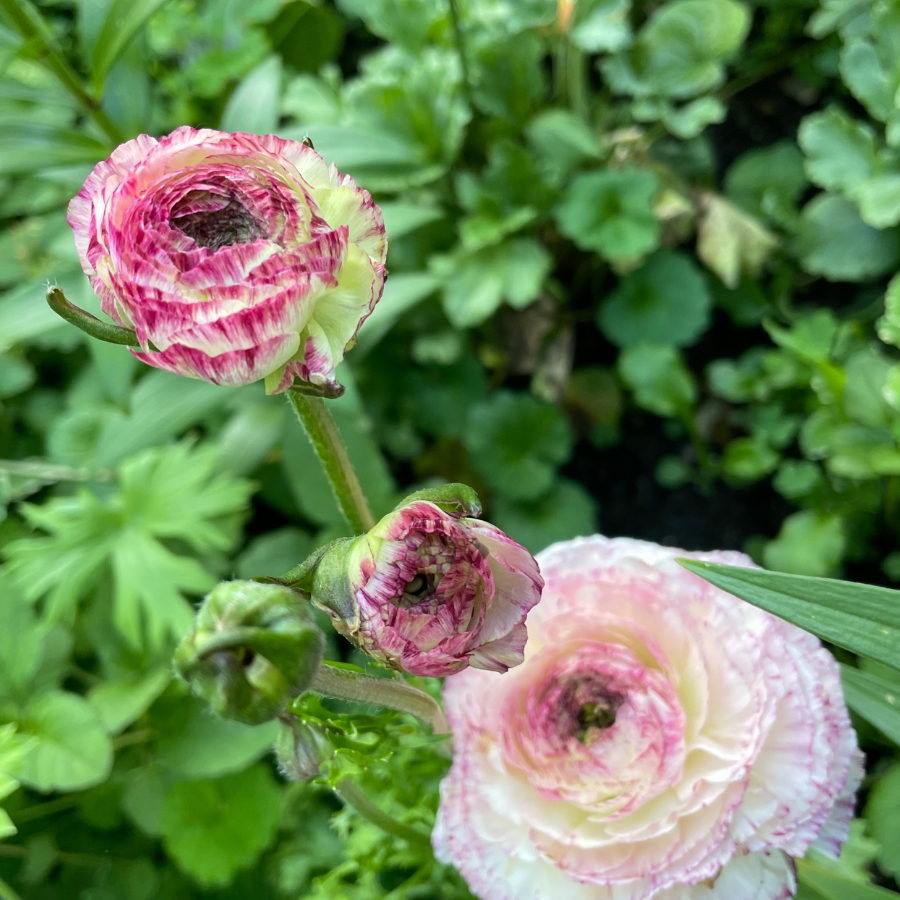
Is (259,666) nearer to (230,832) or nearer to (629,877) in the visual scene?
(629,877)

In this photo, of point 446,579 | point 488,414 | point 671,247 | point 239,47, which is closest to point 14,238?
point 239,47

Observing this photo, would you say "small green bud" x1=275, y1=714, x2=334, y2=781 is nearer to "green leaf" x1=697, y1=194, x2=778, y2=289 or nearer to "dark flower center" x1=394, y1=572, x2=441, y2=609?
"dark flower center" x1=394, y1=572, x2=441, y2=609

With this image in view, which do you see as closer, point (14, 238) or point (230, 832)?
point (230, 832)

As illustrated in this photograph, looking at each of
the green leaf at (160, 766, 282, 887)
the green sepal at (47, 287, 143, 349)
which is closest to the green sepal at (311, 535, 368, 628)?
the green sepal at (47, 287, 143, 349)

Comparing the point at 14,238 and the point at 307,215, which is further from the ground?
the point at 307,215

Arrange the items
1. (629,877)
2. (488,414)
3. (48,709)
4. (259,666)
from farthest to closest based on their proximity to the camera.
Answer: (488,414) < (48,709) < (629,877) < (259,666)
